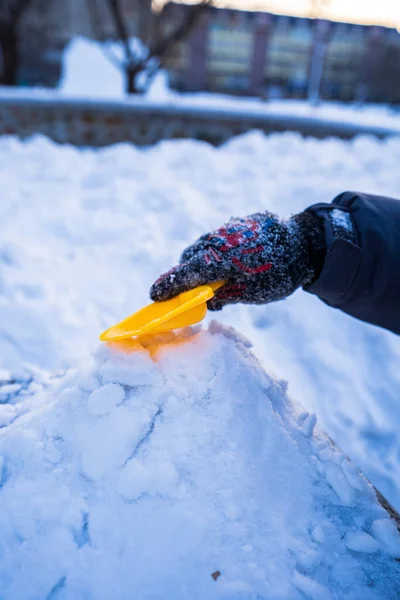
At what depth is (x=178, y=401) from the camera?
0.91m

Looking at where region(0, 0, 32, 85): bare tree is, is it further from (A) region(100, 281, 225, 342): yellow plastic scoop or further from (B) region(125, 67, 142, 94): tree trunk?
(A) region(100, 281, 225, 342): yellow plastic scoop

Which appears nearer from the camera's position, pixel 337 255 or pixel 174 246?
pixel 337 255

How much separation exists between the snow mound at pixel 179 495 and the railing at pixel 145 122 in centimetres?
356

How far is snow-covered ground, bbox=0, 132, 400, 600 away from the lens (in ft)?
2.56

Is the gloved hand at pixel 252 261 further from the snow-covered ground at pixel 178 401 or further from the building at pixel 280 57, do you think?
the building at pixel 280 57

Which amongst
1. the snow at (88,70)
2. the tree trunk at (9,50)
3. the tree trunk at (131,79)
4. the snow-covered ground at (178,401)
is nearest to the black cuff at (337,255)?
the snow-covered ground at (178,401)

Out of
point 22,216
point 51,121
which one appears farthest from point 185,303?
point 51,121

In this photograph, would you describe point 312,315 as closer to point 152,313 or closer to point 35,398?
point 152,313

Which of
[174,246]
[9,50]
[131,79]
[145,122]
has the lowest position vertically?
[174,246]

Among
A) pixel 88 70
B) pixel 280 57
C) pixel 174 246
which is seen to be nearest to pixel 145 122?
pixel 174 246

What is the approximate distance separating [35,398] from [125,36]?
592 centimetres

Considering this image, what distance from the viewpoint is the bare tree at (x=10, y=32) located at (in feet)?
18.9

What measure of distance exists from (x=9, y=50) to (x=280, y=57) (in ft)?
53.0

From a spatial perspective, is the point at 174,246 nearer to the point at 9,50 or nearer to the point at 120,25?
the point at 120,25
